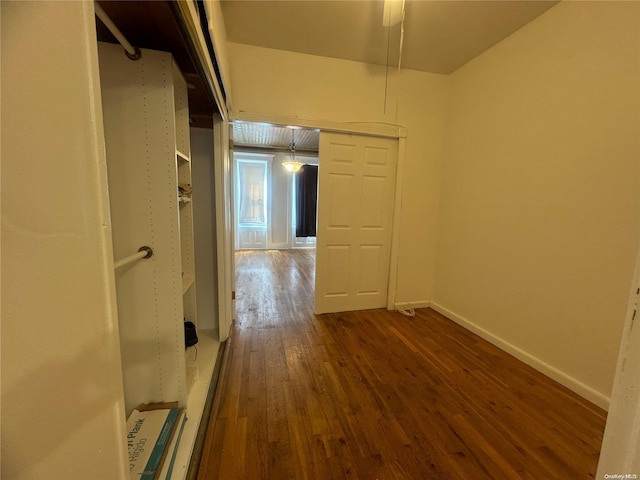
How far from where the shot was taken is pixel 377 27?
217 centimetres

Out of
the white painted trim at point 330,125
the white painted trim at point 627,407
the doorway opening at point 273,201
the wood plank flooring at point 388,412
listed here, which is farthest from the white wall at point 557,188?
the doorway opening at point 273,201

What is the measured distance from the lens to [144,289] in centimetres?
128

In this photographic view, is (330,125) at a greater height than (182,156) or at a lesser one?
greater

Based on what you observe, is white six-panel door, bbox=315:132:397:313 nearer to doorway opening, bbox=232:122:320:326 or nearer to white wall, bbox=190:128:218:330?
Answer: white wall, bbox=190:128:218:330

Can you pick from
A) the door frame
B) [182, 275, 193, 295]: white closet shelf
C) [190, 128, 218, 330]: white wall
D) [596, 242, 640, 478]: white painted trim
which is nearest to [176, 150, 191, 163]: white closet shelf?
[190, 128, 218, 330]: white wall

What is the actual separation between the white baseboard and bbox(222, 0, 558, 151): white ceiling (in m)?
2.62

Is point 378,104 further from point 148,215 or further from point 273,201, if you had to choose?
point 273,201

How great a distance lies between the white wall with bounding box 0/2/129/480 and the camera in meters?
0.44

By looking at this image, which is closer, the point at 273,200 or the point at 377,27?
the point at 377,27

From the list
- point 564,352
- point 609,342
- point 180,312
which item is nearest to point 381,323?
point 564,352

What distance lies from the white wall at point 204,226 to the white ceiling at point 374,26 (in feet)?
3.17

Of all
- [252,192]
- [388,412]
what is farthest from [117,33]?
[252,192]

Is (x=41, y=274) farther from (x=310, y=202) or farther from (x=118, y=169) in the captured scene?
(x=310, y=202)

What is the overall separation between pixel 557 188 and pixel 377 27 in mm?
1887
